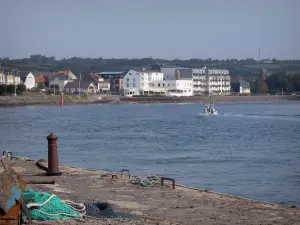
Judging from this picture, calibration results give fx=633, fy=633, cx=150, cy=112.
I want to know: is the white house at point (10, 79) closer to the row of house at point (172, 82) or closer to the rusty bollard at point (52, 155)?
the row of house at point (172, 82)

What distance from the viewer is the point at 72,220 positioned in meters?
7.51

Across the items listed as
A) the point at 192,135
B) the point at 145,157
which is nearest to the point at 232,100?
the point at 192,135

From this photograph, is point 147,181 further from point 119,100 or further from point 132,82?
point 132,82

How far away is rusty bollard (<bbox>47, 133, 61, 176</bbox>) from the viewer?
1086 centimetres

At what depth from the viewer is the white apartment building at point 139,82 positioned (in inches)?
4405

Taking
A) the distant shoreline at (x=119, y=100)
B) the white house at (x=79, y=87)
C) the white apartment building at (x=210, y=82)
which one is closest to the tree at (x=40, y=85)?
the white house at (x=79, y=87)

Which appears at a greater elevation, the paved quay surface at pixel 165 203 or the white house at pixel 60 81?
the white house at pixel 60 81

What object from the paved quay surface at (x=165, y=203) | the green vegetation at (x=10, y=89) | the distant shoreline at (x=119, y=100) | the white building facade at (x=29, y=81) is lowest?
the distant shoreline at (x=119, y=100)

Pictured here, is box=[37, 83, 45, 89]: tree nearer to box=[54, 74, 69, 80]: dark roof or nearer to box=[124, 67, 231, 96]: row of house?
box=[54, 74, 69, 80]: dark roof

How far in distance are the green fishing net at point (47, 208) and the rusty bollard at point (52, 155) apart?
306 centimetres

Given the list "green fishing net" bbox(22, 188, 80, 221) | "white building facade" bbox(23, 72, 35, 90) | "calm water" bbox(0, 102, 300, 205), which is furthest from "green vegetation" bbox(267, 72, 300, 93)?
"green fishing net" bbox(22, 188, 80, 221)

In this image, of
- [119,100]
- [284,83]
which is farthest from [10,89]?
[284,83]

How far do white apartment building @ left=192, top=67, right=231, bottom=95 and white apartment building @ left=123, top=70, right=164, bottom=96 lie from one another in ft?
39.6

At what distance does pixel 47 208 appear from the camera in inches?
296
